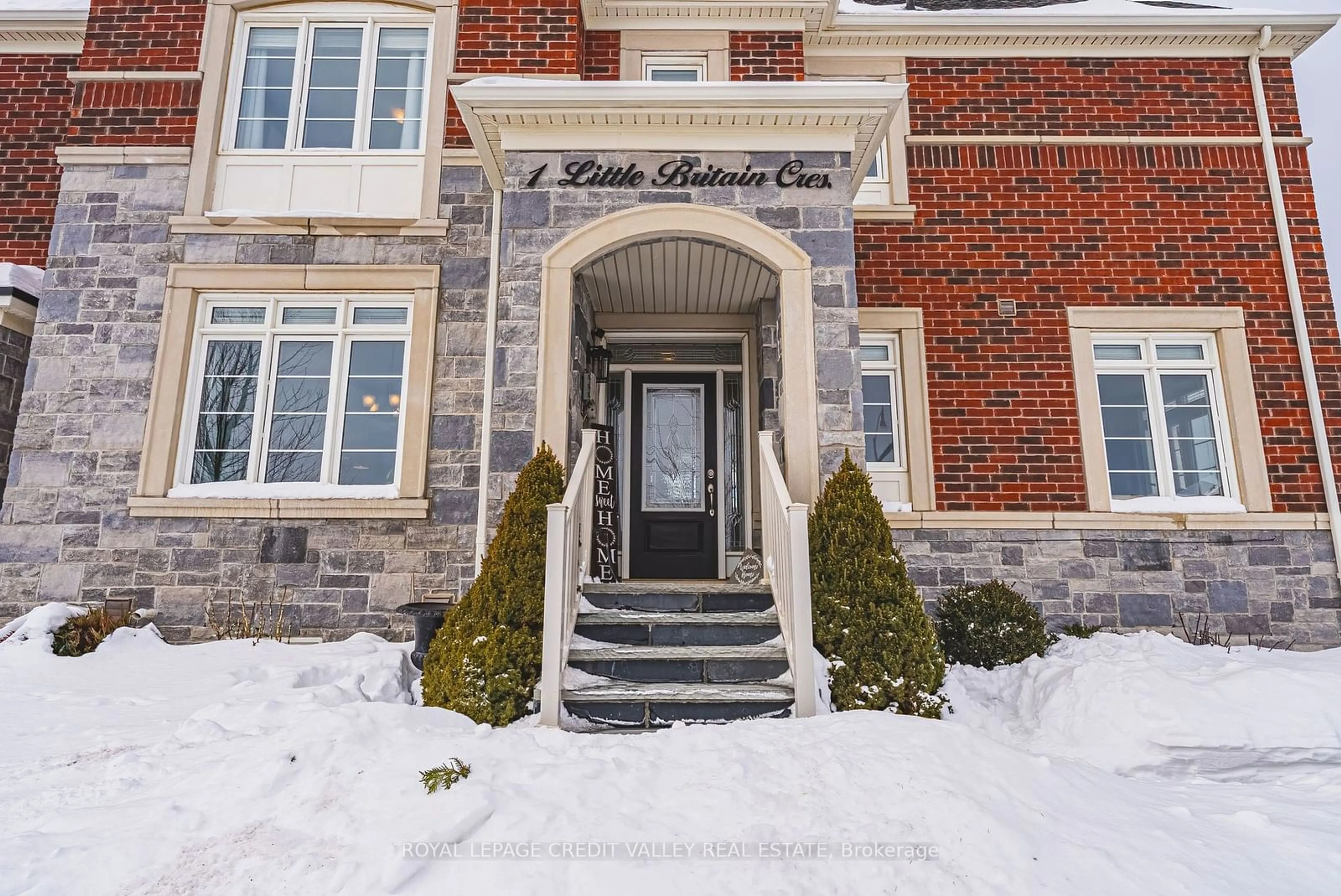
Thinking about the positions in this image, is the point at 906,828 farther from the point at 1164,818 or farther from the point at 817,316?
the point at 817,316

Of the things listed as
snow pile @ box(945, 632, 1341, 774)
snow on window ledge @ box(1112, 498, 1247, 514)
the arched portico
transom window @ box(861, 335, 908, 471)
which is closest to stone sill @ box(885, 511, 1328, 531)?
snow on window ledge @ box(1112, 498, 1247, 514)

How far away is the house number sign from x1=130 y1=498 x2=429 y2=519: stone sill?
300cm

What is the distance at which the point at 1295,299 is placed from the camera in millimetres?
7160

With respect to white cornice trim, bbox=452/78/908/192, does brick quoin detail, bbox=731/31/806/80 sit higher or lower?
higher

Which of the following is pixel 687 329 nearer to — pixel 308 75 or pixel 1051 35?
pixel 308 75

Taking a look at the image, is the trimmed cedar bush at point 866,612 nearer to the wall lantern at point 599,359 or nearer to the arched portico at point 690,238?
the arched portico at point 690,238

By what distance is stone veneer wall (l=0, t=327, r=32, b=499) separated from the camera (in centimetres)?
670

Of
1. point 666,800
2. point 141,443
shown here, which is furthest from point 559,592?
point 141,443

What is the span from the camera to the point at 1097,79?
7.67 metres

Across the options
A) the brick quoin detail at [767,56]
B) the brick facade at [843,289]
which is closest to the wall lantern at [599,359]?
the brick facade at [843,289]

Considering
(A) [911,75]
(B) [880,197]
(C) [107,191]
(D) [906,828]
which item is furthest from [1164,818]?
(C) [107,191]

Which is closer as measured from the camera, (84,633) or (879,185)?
(84,633)

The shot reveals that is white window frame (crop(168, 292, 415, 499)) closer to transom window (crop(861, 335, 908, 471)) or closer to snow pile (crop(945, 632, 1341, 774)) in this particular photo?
transom window (crop(861, 335, 908, 471))

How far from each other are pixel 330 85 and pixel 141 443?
3.92 meters
